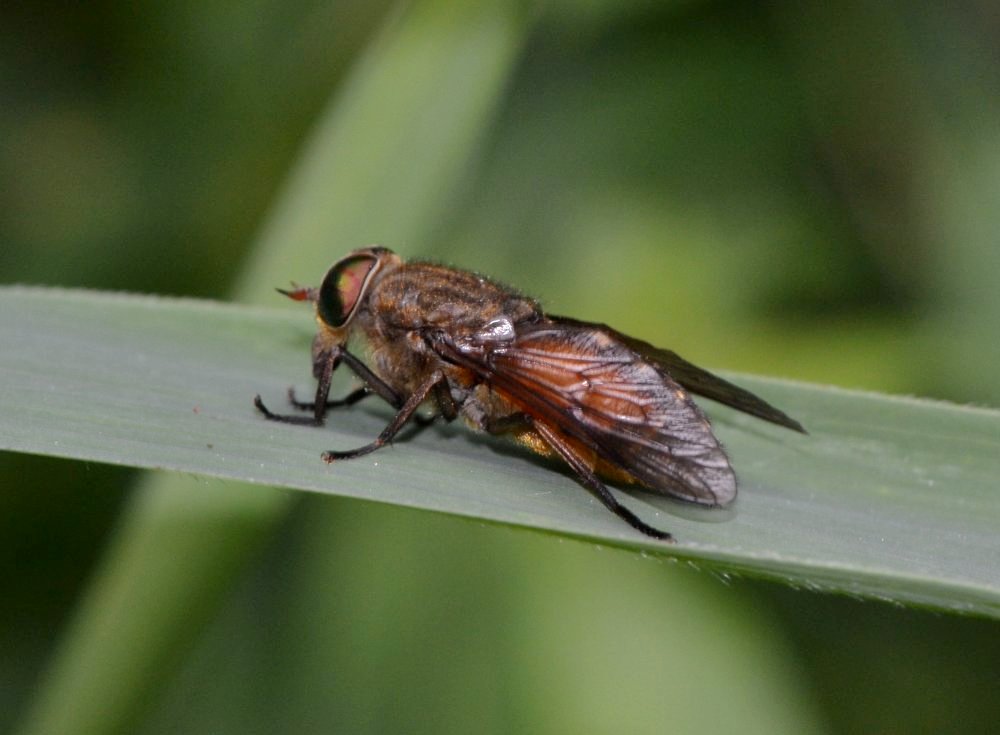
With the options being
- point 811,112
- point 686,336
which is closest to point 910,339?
point 686,336

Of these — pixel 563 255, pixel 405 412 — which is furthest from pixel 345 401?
pixel 563 255

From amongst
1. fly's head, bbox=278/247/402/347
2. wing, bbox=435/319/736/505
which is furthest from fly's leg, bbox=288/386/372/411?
wing, bbox=435/319/736/505

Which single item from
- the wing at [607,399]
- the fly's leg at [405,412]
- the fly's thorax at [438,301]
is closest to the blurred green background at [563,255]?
the fly's thorax at [438,301]

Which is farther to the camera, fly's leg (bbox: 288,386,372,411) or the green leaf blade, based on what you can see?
fly's leg (bbox: 288,386,372,411)

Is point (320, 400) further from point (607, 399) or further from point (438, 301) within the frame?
point (607, 399)

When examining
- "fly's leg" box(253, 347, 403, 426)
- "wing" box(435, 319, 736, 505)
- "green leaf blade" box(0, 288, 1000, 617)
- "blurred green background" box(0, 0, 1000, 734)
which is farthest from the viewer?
"blurred green background" box(0, 0, 1000, 734)

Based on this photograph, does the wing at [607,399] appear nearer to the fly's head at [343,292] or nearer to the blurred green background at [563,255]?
the fly's head at [343,292]

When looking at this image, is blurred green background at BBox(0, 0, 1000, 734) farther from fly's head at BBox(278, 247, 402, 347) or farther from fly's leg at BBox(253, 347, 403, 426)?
fly's leg at BBox(253, 347, 403, 426)
